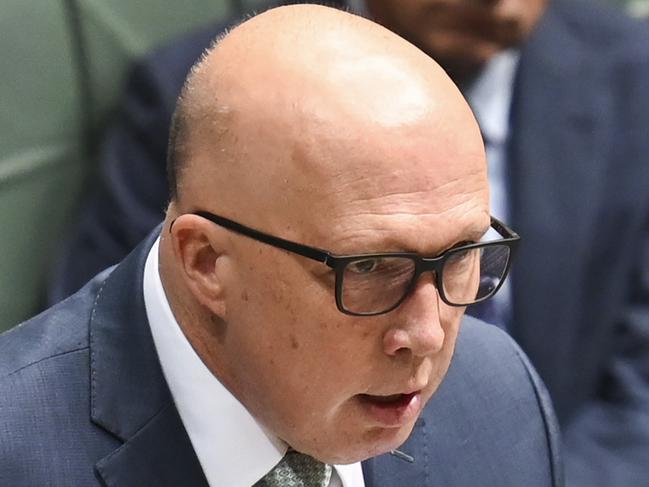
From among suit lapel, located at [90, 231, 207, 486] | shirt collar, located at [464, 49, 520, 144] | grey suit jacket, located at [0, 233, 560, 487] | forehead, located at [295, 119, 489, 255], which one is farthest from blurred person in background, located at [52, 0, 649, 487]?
forehead, located at [295, 119, 489, 255]

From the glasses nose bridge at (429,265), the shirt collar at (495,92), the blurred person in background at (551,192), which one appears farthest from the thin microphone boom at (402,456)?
the shirt collar at (495,92)

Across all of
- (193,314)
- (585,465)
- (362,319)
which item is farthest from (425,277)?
(585,465)

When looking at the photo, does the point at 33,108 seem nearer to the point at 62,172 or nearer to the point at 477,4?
the point at 62,172

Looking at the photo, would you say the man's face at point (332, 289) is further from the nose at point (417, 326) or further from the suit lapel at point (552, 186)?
the suit lapel at point (552, 186)

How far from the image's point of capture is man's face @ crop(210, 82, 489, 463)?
2.43 feet

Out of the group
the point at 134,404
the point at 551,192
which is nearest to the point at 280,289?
the point at 134,404

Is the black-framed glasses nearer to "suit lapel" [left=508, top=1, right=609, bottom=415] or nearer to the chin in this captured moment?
the chin

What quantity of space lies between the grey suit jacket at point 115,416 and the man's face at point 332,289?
0.25ft

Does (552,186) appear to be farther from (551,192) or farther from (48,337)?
(48,337)

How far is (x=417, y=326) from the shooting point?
764 mm

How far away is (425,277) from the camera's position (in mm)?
758

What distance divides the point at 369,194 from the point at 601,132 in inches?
35.2

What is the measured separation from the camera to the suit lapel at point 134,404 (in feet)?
2.71

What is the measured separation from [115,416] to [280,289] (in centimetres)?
16
